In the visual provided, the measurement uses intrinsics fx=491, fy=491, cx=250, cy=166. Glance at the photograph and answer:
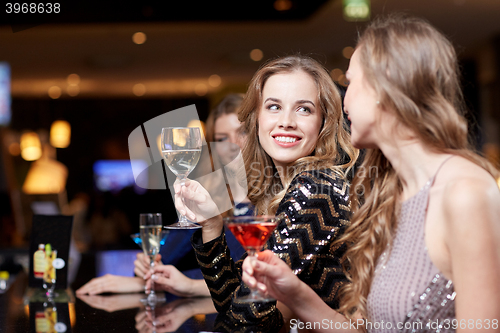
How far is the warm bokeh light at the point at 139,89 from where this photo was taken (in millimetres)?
11608

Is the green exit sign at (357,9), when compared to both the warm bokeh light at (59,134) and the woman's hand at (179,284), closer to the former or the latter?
the woman's hand at (179,284)

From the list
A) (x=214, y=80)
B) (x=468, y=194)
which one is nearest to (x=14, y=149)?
(x=214, y=80)

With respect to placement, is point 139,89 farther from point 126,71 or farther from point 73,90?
point 126,71

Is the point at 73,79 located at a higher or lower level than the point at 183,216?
higher

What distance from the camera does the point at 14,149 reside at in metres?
11.7

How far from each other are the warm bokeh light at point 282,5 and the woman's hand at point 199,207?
4889 mm

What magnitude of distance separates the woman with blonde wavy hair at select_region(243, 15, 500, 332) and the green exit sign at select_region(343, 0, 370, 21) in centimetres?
497

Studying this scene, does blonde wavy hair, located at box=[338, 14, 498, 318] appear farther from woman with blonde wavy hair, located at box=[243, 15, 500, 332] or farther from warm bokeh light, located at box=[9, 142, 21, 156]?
warm bokeh light, located at box=[9, 142, 21, 156]

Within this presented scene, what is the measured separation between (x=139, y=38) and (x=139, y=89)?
4.42 metres

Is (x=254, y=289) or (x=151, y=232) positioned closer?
(x=254, y=289)

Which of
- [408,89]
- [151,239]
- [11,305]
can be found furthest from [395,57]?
[11,305]

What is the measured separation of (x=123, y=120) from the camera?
1253cm

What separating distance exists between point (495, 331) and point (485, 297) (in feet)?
0.23

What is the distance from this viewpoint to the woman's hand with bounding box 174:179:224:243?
1567 millimetres
